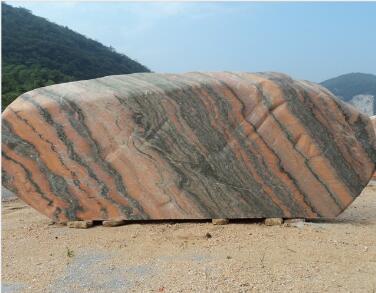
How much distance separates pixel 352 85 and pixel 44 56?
143 ft

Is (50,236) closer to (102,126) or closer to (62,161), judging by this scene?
(62,161)

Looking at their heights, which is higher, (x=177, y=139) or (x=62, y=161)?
(x=177, y=139)

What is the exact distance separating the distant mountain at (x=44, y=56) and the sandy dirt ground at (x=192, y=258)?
1729cm

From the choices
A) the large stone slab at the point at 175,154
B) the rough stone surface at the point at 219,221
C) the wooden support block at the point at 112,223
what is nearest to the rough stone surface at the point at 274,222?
the large stone slab at the point at 175,154

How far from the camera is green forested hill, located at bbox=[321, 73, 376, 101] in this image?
58844 millimetres

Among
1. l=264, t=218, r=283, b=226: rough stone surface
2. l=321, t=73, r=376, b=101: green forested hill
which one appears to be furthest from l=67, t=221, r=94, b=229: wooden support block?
l=321, t=73, r=376, b=101: green forested hill

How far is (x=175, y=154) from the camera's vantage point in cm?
590

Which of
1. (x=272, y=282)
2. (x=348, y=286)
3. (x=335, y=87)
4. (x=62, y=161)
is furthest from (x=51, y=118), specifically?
(x=335, y=87)

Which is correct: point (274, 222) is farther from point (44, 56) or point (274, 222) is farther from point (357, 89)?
point (357, 89)

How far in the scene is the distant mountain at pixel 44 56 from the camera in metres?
27.7

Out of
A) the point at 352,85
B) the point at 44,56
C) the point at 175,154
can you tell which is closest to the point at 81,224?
the point at 175,154

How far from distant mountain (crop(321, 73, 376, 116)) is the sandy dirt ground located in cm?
4012

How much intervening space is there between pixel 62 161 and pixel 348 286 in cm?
342

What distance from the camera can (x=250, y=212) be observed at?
5.91 m
